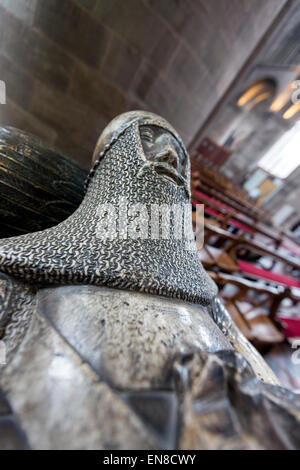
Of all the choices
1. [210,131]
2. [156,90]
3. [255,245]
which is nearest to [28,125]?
[156,90]

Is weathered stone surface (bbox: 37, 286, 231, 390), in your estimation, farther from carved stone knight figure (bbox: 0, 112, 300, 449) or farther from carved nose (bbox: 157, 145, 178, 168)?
carved nose (bbox: 157, 145, 178, 168)

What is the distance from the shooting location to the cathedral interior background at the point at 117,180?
14.4 inches

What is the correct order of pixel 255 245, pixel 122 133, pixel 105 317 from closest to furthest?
pixel 105 317, pixel 122 133, pixel 255 245

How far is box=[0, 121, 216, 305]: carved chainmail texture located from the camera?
59 centimetres

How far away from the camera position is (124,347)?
44 centimetres

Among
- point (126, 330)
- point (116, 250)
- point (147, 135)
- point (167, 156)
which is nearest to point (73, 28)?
point (147, 135)

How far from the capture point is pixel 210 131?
7227mm

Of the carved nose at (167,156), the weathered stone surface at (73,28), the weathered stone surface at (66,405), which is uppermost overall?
the weathered stone surface at (73,28)

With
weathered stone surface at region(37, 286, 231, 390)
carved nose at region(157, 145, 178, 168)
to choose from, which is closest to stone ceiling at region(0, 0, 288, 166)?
carved nose at region(157, 145, 178, 168)

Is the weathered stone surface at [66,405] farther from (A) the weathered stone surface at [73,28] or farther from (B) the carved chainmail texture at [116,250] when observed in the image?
(A) the weathered stone surface at [73,28]

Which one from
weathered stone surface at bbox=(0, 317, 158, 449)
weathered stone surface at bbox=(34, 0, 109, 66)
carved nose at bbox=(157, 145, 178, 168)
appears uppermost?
weathered stone surface at bbox=(34, 0, 109, 66)

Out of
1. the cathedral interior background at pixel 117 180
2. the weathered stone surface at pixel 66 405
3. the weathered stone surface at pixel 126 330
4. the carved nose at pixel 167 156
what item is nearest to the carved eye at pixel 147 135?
the cathedral interior background at pixel 117 180

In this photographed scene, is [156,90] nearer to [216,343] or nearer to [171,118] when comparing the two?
[171,118]
